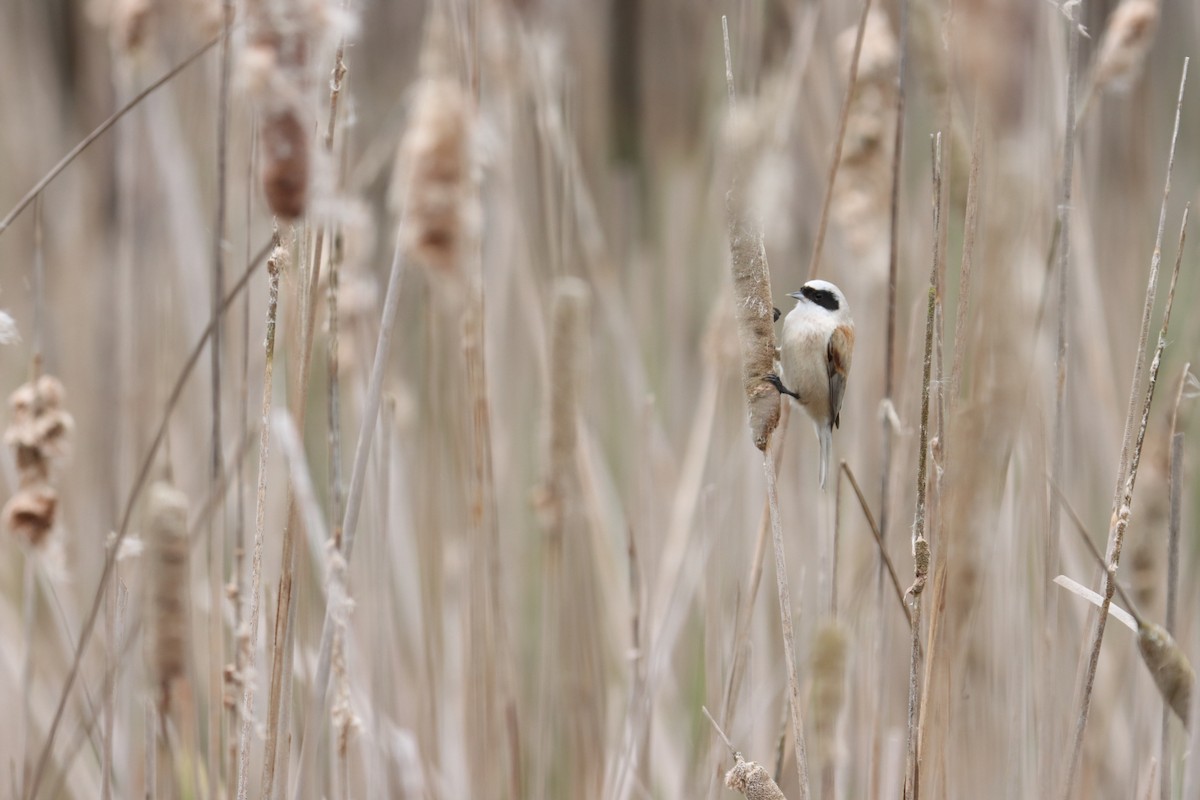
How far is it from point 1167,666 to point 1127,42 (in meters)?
0.61

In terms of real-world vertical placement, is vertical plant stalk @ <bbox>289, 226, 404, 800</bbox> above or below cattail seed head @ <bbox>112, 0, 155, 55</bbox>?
below

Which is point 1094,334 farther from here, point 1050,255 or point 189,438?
point 189,438

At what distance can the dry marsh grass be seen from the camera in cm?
65

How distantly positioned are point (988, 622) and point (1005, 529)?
10 cm

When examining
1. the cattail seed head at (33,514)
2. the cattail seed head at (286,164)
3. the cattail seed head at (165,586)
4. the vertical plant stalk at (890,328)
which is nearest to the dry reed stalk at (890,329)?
the vertical plant stalk at (890,328)

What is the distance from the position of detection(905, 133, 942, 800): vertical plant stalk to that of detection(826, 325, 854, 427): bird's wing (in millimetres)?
119

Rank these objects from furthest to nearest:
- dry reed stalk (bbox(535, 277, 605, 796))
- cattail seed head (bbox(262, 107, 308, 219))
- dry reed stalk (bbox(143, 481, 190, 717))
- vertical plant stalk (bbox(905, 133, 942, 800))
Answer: dry reed stalk (bbox(535, 277, 605, 796))
dry reed stalk (bbox(143, 481, 190, 717))
vertical plant stalk (bbox(905, 133, 942, 800))
cattail seed head (bbox(262, 107, 308, 219))

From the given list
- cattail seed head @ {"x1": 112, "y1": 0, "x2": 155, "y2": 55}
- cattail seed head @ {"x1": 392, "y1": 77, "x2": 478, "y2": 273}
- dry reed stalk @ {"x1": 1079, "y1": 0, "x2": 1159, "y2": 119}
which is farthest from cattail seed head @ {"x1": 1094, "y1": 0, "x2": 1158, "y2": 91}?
cattail seed head @ {"x1": 112, "y1": 0, "x2": 155, "y2": 55}

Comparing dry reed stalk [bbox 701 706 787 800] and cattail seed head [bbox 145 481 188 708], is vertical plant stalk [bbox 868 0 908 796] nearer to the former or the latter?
dry reed stalk [bbox 701 706 787 800]

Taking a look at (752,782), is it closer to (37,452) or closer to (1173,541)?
(1173,541)

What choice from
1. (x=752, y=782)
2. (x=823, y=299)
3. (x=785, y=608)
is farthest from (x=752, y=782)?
(x=823, y=299)

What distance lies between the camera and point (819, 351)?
77 centimetres

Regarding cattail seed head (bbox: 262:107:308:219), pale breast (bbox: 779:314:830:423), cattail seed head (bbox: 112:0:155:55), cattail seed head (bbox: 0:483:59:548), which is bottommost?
cattail seed head (bbox: 0:483:59:548)

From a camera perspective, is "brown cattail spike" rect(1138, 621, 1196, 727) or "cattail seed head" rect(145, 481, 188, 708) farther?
"cattail seed head" rect(145, 481, 188, 708)
